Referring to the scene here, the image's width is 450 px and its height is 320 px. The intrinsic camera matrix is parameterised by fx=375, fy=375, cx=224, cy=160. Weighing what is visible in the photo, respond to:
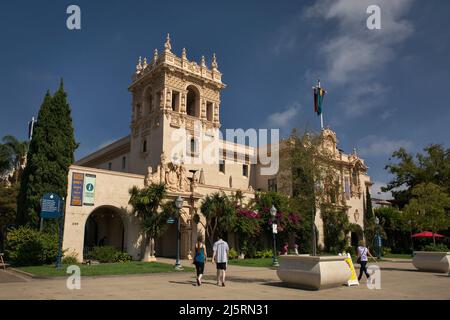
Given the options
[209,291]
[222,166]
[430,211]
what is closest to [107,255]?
[209,291]

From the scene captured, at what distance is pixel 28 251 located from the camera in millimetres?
21266

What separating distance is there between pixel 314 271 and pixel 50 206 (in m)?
15.7

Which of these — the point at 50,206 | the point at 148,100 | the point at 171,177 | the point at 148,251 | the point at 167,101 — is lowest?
the point at 148,251

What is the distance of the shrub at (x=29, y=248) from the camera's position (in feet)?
69.4

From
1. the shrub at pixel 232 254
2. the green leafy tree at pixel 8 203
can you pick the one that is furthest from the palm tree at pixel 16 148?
the shrub at pixel 232 254

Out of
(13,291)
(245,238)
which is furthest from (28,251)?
(245,238)

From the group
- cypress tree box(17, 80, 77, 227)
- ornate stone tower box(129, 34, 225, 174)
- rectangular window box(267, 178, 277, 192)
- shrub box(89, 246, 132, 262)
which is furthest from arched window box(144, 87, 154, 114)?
shrub box(89, 246, 132, 262)

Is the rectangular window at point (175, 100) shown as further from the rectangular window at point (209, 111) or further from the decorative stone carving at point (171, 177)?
the decorative stone carving at point (171, 177)

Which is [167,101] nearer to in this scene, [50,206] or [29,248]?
[50,206]

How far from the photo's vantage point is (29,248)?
21.2 meters

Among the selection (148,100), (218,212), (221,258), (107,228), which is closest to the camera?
Result: (221,258)

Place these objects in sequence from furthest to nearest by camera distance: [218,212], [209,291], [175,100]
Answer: [175,100], [218,212], [209,291]
